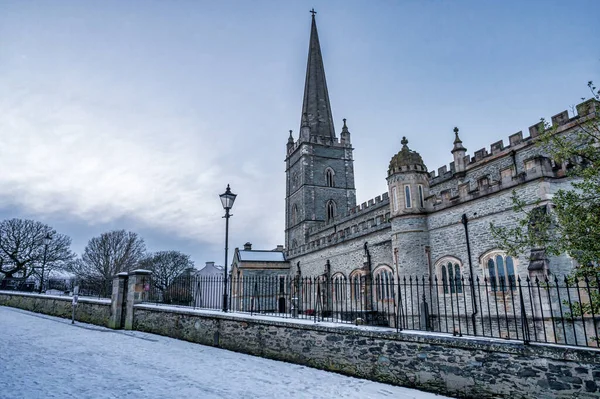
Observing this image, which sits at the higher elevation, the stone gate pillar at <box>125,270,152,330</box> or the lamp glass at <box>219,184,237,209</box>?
the lamp glass at <box>219,184,237,209</box>

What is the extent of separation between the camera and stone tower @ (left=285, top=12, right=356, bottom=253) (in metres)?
42.8

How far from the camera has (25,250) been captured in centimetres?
4119

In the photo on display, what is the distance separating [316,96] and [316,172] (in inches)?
426

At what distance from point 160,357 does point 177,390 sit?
3.36 metres

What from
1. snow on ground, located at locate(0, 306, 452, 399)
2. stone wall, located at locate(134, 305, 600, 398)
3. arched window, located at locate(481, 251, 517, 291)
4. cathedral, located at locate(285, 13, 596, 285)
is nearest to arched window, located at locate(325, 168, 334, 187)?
cathedral, located at locate(285, 13, 596, 285)

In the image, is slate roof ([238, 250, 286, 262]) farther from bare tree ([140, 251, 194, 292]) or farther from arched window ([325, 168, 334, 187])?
bare tree ([140, 251, 194, 292])

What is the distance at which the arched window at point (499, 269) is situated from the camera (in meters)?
14.1

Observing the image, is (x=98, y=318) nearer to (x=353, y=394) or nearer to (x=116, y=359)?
(x=116, y=359)

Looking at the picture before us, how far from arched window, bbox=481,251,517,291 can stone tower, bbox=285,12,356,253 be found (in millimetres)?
26421

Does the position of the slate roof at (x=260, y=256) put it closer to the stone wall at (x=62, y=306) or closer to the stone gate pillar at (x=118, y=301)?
the stone wall at (x=62, y=306)

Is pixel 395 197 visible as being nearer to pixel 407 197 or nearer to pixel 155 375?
pixel 407 197

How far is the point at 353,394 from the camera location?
6.94 meters

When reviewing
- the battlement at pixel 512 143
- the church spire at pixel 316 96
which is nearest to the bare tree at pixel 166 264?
the church spire at pixel 316 96

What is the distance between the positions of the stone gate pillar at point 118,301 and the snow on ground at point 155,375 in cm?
450
